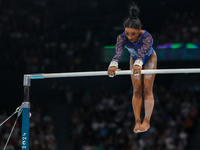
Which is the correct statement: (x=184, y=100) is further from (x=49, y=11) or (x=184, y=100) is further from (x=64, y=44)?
(x=49, y=11)

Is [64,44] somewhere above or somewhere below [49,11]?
below

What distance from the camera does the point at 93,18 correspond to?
41.4 ft

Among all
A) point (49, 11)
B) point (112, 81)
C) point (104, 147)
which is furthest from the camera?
point (49, 11)

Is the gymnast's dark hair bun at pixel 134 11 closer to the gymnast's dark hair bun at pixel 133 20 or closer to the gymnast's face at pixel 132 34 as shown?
the gymnast's dark hair bun at pixel 133 20

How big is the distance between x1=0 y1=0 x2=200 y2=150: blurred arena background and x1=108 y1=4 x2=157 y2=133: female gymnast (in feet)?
17.7

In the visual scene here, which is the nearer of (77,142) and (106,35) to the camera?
(77,142)

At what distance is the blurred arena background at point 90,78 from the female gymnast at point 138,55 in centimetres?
539

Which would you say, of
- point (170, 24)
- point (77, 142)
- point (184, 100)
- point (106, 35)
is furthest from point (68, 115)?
point (170, 24)

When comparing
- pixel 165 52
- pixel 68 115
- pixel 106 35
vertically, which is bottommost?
pixel 68 115

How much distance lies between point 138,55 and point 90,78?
7.61 meters

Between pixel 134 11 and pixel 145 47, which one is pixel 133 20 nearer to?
pixel 134 11

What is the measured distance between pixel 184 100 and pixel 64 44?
5115 millimetres

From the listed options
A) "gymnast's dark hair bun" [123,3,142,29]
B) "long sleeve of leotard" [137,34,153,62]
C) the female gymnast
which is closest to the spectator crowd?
the female gymnast

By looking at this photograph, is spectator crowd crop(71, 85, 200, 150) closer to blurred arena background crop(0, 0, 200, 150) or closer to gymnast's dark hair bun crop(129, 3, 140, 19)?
blurred arena background crop(0, 0, 200, 150)
